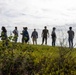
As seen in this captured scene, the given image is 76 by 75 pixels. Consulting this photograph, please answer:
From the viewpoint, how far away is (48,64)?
17.5m

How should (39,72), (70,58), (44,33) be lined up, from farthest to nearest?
(44,33)
(70,58)
(39,72)

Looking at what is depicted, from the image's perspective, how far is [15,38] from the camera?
16812 millimetres

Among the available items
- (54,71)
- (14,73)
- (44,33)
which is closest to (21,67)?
(14,73)

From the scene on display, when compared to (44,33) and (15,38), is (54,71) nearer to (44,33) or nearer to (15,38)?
(15,38)

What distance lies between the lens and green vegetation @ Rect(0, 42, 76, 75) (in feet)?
55.5

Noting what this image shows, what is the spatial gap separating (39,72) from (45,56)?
74.6 inches

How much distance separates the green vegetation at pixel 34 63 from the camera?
16.9 m

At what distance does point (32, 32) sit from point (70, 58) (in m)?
12.5

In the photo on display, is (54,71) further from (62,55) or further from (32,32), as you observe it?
A: (32,32)

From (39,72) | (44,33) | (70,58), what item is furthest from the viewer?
(44,33)

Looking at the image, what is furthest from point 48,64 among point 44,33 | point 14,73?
point 44,33

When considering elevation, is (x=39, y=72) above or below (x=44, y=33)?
below

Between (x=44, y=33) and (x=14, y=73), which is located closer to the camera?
(x=14, y=73)

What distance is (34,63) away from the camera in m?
17.8
